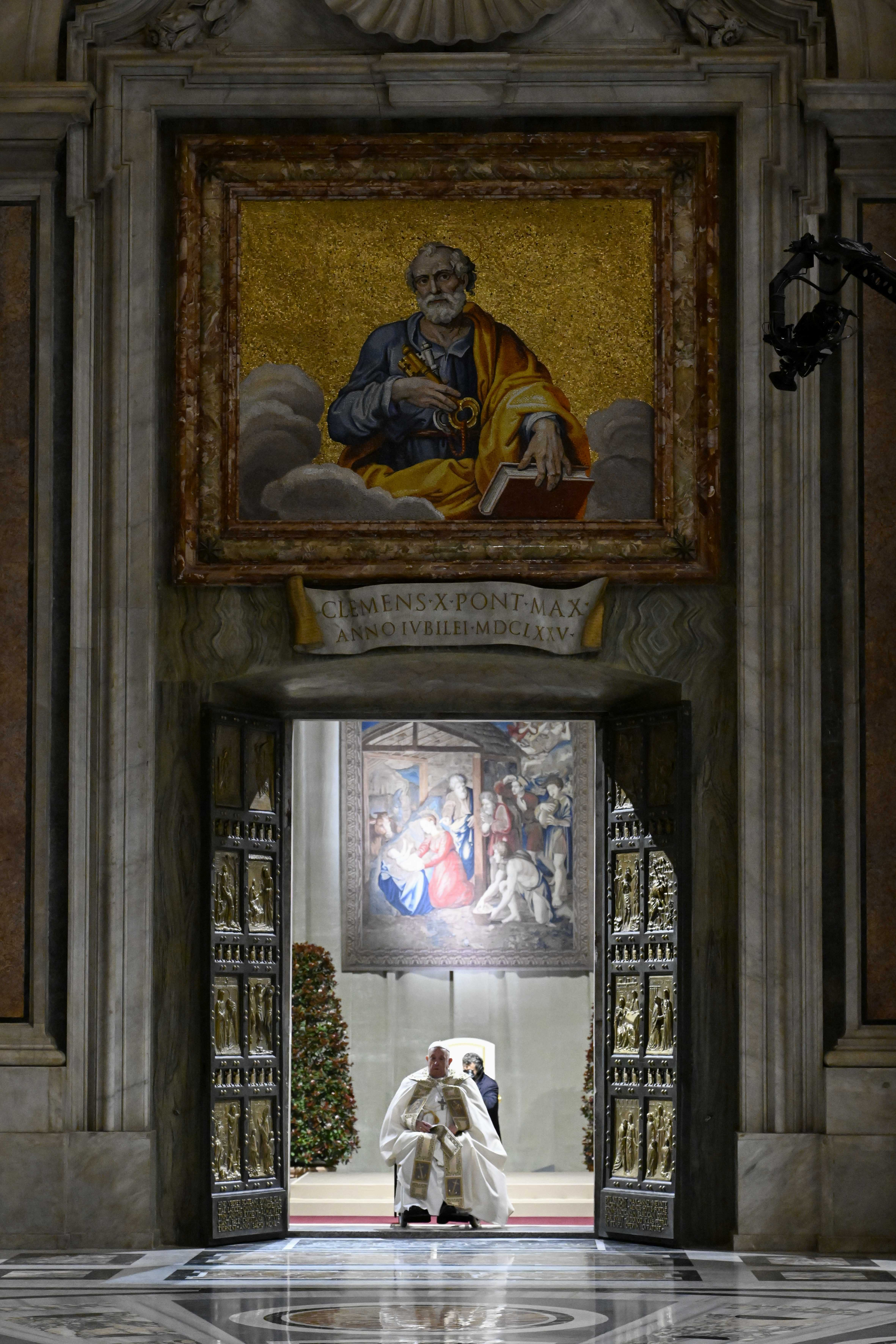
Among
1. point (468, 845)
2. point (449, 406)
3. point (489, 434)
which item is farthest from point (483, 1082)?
point (449, 406)

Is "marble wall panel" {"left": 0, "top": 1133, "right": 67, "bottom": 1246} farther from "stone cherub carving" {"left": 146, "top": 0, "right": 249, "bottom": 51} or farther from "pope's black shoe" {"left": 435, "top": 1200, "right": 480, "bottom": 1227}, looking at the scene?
"stone cherub carving" {"left": 146, "top": 0, "right": 249, "bottom": 51}

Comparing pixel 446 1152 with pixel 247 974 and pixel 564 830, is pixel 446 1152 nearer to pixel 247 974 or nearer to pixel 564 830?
pixel 247 974

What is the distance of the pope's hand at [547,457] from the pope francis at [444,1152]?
366 centimetres

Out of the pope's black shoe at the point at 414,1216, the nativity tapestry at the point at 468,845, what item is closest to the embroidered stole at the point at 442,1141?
the pope's black shoe at the point at 414,1216

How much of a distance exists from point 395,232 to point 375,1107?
26.7ft

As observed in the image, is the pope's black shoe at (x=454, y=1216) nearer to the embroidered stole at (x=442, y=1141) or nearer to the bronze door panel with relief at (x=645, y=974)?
the embroidered stole at (x=442, y=1141)

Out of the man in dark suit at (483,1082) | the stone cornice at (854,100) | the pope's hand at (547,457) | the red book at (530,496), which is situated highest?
the stone cornice at (854,100)

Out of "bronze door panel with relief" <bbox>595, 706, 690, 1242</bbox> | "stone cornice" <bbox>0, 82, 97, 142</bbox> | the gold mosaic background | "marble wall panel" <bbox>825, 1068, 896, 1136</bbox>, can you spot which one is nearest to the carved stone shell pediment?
the gold mosaic background

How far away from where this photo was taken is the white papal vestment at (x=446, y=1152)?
1158cm

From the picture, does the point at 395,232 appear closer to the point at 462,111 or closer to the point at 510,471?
the point at 462,111

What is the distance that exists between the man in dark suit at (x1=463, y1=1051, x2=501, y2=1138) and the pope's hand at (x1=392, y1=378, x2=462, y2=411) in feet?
15.3

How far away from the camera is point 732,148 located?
35.0ft

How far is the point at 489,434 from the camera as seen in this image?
35.3ft

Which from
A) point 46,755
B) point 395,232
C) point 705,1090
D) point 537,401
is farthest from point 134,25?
point 705,1090
